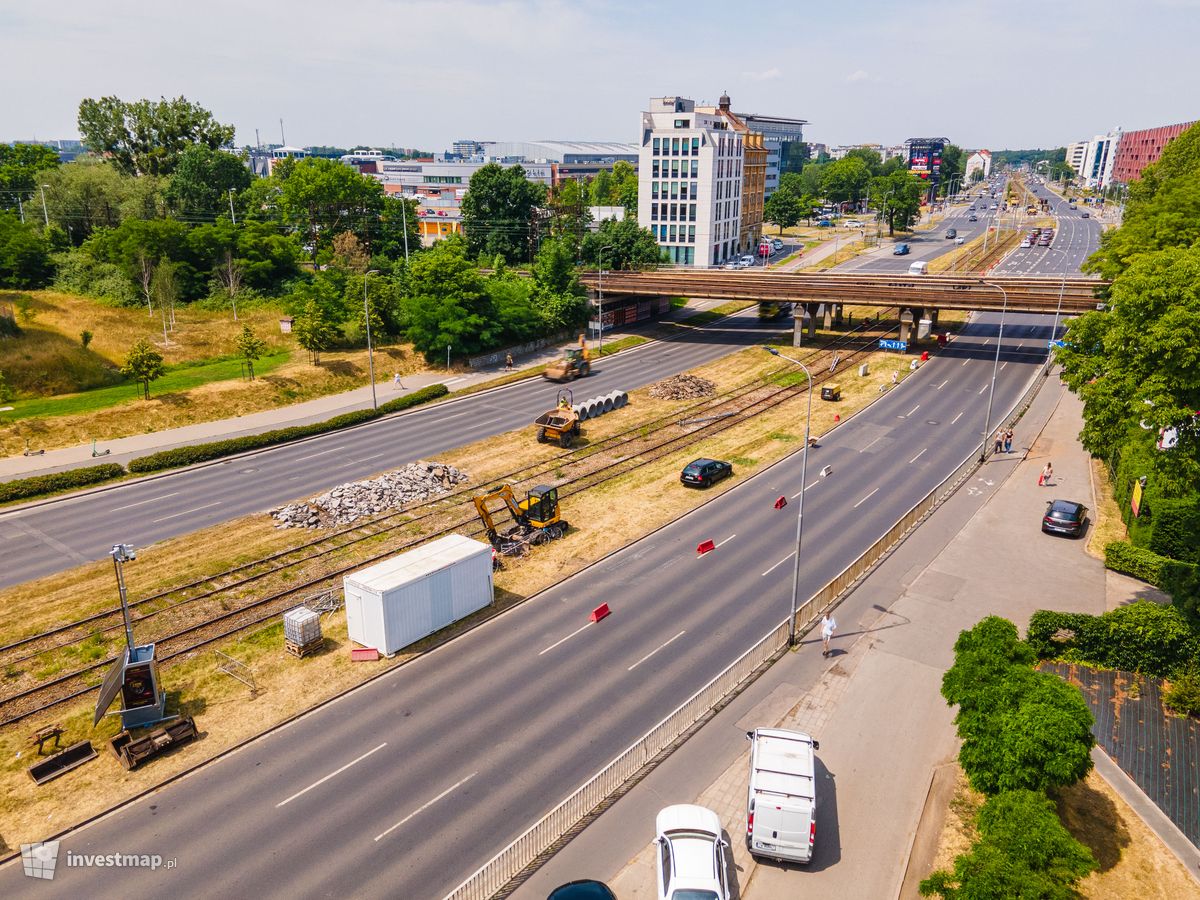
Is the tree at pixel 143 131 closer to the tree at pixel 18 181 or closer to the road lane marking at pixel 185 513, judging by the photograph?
the tree at pixel 18 181

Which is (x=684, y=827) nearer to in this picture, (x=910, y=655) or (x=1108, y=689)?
(x=910, y=655)

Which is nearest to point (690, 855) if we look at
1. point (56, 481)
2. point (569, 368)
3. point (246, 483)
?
point (246, 483)

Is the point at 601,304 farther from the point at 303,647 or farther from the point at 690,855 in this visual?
the point at 690,855

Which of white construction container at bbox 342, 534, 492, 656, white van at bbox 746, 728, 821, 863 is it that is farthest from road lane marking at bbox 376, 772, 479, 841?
white van at bbox 746, 728, 821, 863

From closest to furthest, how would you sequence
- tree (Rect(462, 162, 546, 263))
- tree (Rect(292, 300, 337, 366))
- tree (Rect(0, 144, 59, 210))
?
1. tree (Rect(292, 300, 337, 366))
2. tree (Rect(0, 144, 59, 210))
3. tree (Rect(462, 162, 546, 263))

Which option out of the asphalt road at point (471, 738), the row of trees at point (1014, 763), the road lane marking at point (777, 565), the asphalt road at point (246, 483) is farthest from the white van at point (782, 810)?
the asphalt road at point (246, 483)

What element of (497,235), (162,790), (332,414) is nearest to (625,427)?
(332,414)

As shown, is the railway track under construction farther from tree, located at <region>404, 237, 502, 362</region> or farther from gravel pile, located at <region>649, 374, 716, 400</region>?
tree, located at <region>404, 237, 502, 362</region>
